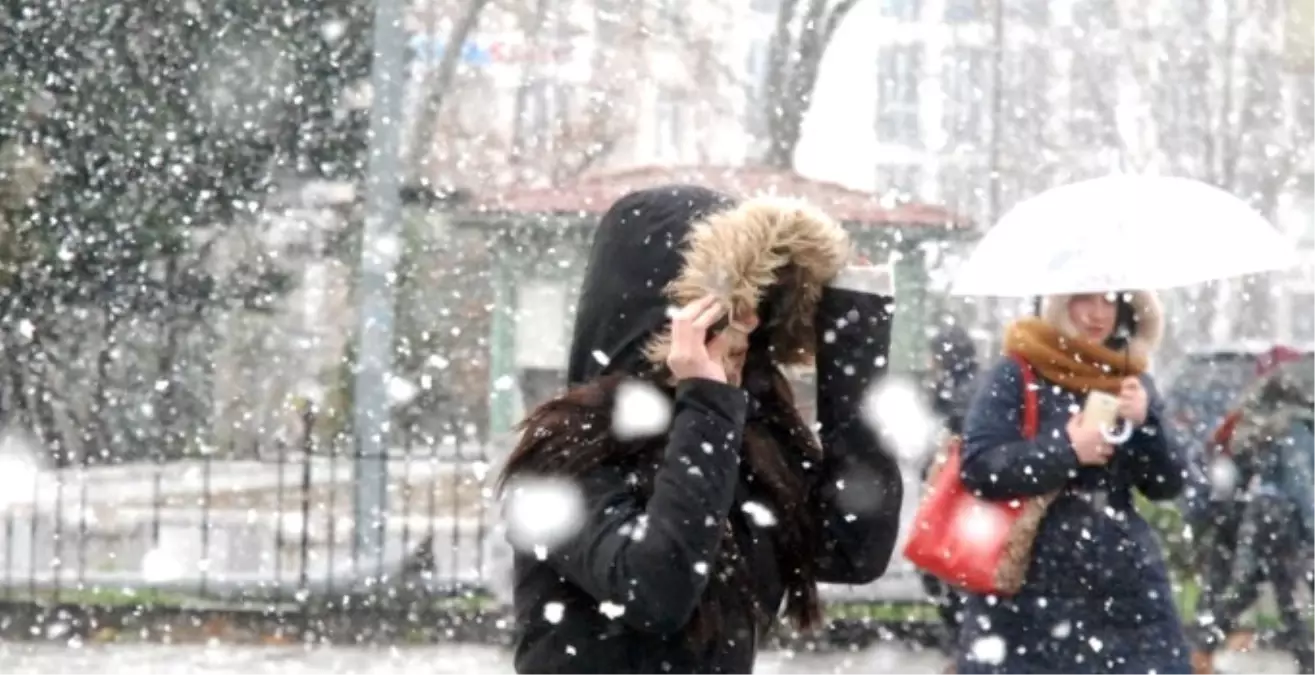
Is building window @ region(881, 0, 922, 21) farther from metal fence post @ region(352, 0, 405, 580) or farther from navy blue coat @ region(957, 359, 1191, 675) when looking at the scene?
navy blue coat @ region(957, 359, 1191, 675)

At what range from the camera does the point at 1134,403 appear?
4.79m

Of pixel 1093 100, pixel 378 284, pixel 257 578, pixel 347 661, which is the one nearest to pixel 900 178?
pixel 1093 100

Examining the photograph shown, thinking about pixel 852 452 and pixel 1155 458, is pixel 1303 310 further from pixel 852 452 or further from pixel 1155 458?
pixel 852 452

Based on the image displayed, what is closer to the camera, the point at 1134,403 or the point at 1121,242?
the point at 1134,403

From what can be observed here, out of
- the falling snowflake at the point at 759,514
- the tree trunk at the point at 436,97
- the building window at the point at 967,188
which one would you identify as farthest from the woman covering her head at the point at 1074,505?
the building window at the point at 967,188

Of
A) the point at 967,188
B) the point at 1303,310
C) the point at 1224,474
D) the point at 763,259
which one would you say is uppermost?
the point at 763,259

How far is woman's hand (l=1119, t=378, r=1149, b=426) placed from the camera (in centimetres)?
478

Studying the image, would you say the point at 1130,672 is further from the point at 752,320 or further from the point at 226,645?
the point at 226,645

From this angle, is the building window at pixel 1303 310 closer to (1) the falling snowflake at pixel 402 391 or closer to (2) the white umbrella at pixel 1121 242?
(1) the falling snowflake at pixel 402 391

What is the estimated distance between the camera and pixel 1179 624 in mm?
4762

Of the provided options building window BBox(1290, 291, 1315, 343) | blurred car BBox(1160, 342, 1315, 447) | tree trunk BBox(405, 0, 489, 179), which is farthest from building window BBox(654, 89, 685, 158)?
blurred car BBox(1160, 342, 1315, 447)

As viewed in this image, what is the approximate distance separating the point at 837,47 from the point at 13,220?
100 ft

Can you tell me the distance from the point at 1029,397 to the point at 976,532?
13.1 inches

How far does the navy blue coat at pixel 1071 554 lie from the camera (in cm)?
466
